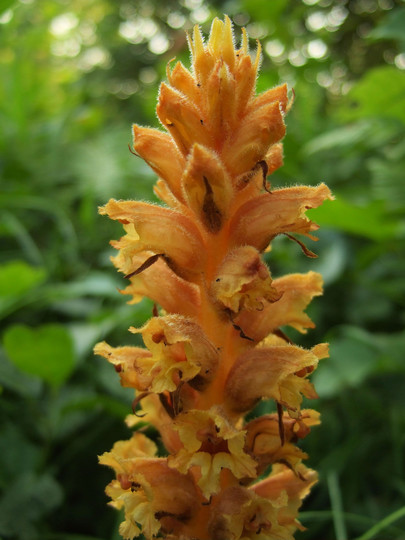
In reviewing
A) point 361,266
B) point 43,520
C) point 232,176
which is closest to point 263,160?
point 232,176

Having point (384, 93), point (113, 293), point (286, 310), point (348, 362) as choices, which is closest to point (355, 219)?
point (384, 93)

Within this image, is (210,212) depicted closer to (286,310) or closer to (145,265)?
(145,265)

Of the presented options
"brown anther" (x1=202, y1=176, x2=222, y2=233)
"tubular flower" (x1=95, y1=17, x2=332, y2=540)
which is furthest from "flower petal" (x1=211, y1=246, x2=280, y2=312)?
"brown anther" (x1=202, y1=176, x2=222, y2=233)

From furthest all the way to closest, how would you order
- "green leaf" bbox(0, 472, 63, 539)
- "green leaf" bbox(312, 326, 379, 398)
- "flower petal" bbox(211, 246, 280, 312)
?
"green leaf" bbox(312, 326, 379, 398) < "green leaf" bbox(0, 472, 63, 539) < "flower petal" bbox(211, 246, 280, 312)

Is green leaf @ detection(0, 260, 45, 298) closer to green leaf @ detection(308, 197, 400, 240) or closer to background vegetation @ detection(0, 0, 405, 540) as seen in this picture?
background vegetation @ detection(0, 0, 405, 540)

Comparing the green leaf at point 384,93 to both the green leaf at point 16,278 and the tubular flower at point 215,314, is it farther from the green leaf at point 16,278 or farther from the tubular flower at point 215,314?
the green leaf at point 16,278

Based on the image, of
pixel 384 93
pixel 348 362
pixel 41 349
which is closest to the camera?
pixel 41 349

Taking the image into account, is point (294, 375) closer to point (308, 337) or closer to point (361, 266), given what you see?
point (308, 337)

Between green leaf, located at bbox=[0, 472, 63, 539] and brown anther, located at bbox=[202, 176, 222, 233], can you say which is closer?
brown anther, located at bbox=[202, 176, 222, 233]
